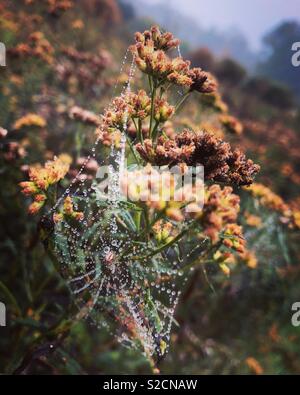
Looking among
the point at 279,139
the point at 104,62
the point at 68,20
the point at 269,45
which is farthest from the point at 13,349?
the point at 269,45

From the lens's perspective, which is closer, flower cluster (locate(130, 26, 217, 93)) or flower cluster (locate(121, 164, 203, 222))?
flower cluster (locate(121, 164, 203, 222))

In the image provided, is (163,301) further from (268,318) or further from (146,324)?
(268,318)

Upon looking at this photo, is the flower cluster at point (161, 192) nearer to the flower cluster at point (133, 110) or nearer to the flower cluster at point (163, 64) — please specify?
the flower cluster at point (133, 110)

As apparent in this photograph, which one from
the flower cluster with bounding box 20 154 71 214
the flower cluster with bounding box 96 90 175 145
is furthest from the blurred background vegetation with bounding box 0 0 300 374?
the flower cluster with bounding box 96 90 175 145

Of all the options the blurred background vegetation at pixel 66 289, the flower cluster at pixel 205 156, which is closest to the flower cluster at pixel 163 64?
the flower cluster at pixel 205 156

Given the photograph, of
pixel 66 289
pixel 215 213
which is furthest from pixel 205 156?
pixel 66 289

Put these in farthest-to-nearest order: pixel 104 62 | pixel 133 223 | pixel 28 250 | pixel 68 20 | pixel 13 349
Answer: pixel 68 20 < pixel 104 62 < pixel 28 250 < pixel 13 349 < pixel 133 223

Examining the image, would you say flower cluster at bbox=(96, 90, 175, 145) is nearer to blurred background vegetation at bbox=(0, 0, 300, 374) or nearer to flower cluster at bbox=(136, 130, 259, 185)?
flower cluster at bbox=(136, 130, 259, 185)
